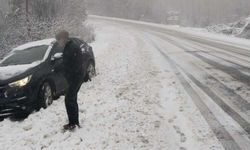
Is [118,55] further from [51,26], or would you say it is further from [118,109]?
[118,109]

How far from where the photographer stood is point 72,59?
7188 mm

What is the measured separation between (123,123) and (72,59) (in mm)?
1704

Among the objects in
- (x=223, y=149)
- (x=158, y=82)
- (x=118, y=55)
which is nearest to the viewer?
(x=223, y=149)

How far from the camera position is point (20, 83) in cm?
862

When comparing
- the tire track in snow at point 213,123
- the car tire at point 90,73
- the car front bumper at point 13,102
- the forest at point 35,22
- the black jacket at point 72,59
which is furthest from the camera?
the forest at point 35,22

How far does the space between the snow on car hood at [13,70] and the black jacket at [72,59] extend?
2163 mm

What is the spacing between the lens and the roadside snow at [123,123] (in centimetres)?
666

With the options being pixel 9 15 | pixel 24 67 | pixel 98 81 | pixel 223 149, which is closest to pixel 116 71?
pixel 98 81

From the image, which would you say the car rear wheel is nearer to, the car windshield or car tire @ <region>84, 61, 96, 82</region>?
the car windshield

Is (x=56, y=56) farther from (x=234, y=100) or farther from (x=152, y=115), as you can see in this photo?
(x=234, y=100)

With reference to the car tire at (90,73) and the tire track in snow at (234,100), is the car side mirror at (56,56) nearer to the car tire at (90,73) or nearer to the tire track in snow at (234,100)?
the car tire at (90,73)

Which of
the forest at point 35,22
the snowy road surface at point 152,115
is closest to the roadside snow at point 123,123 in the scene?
the snowy road surface at point 152,115

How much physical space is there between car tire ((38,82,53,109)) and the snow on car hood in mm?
600

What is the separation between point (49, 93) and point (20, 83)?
99 centimetres
